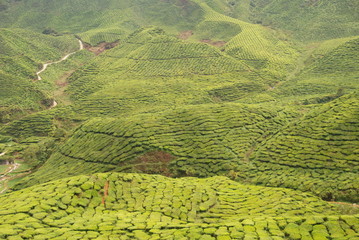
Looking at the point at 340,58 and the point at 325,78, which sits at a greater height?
the point at 340,58

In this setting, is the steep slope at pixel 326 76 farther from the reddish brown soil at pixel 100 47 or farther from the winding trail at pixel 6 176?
the reddish brown soil at pixel 100 47

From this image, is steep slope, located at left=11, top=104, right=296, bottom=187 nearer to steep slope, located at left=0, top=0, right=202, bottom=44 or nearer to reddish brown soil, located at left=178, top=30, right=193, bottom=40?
reddish brown soil, located at left=178, top=30, right=193, bottom=40

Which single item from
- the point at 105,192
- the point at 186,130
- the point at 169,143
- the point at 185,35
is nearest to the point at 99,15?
the point at 185,35

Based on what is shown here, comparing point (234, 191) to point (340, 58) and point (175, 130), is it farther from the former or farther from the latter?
point (340, 58)

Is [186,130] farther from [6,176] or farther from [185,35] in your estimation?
[185,35]

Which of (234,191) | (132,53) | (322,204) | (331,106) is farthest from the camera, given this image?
(132,53)

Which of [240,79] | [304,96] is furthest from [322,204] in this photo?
[240,79]
